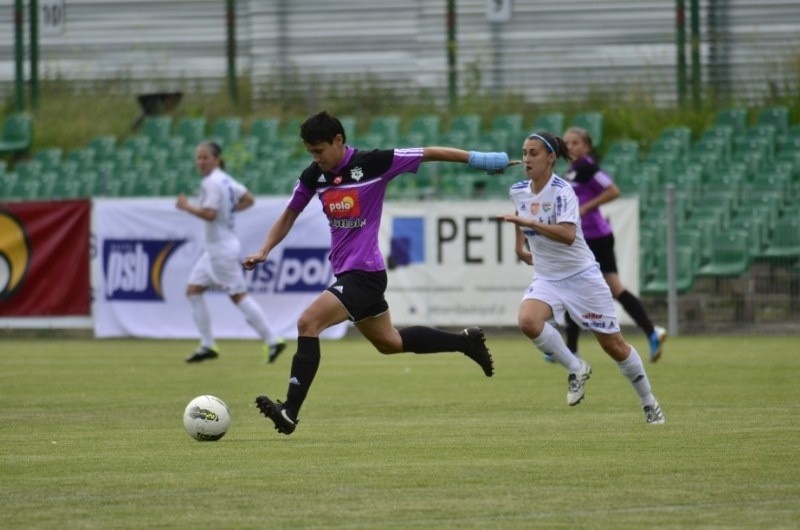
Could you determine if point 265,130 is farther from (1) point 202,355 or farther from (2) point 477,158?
(2) point 477,158

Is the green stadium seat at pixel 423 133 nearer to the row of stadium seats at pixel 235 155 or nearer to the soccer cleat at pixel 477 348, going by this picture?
the row of stadium seats at pixel 235 155

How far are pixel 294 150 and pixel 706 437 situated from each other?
19.7 metres

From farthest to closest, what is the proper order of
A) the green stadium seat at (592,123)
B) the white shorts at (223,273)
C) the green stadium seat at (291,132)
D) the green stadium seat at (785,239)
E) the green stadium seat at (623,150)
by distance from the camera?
the green stadium seat at (291,132) < the green stadium seat at (592,123) < the green stadium seat at (623,150) < the green stadium seat at (785,239) < the white shorts at (223,273)

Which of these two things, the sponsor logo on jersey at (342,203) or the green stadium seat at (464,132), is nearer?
the sponsor logo on jersey at (342,203)

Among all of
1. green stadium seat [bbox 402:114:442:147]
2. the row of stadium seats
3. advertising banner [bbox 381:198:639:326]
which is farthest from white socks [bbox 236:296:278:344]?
green stadium seat [bbox 402:114:442:147]

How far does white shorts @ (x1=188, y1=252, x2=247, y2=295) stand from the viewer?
1756 cm

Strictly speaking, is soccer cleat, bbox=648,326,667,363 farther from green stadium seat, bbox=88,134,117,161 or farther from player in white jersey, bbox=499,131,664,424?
green stadium seat, bbox=88,134,117,161

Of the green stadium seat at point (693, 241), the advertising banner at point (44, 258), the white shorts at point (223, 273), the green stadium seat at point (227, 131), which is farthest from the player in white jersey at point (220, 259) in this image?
the green stadium seat at point (227, 131)

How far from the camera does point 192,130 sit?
30484 mm

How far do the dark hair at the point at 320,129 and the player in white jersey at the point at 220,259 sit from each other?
7.47 meters

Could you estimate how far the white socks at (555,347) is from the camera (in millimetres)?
11109

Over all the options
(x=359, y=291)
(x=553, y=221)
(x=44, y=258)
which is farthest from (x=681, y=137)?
(x=359, y=291)

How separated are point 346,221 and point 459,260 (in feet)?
36.0

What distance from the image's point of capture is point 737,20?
3002cm
